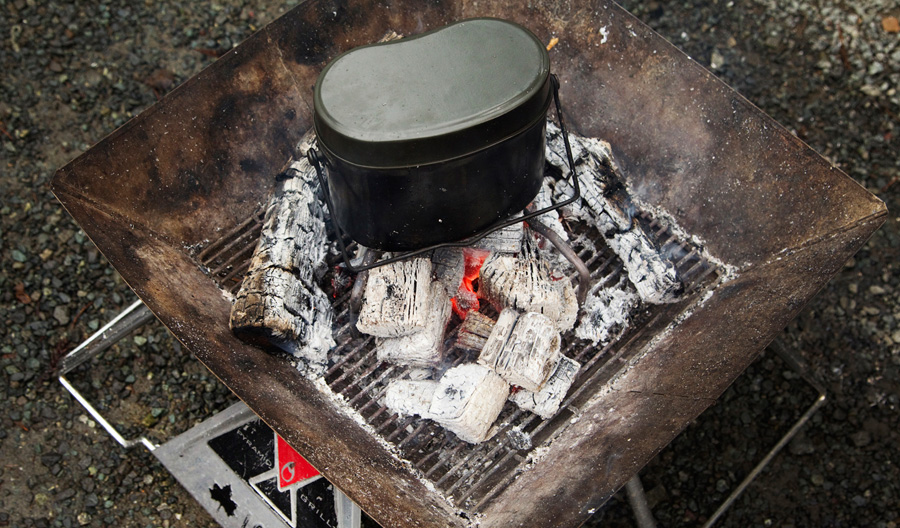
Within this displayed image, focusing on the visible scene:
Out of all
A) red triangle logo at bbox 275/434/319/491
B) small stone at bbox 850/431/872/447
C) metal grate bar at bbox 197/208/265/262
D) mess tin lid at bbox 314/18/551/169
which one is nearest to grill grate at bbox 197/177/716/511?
metal grate bar at bbox 197/208/265/262

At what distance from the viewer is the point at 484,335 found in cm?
193

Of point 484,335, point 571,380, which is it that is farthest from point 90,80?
point 571,380

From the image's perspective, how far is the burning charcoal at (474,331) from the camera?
6.33 feet

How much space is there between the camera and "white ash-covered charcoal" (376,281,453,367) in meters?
1.87

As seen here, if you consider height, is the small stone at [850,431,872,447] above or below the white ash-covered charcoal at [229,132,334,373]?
below

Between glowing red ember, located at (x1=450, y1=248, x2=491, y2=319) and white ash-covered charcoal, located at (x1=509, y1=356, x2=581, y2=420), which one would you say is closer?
white ash-covered charcoal, located at (x1=509, y1=356, x2=581, y2=420)

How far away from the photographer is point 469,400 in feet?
5.75

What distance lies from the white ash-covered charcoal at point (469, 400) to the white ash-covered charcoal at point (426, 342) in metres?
0.09

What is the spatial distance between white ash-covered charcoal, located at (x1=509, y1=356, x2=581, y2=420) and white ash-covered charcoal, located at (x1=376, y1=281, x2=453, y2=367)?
0.28 metres

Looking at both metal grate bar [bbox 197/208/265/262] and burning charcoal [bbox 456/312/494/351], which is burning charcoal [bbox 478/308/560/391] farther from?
metal grate bar [bbox 197/208/265/262]

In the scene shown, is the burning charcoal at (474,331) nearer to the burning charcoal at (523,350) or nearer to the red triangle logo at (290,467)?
the burning charcoal at (523,350)

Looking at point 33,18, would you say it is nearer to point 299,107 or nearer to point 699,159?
point 299,107

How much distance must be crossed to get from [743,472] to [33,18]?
3.81 m

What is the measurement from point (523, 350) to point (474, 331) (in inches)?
7.4
